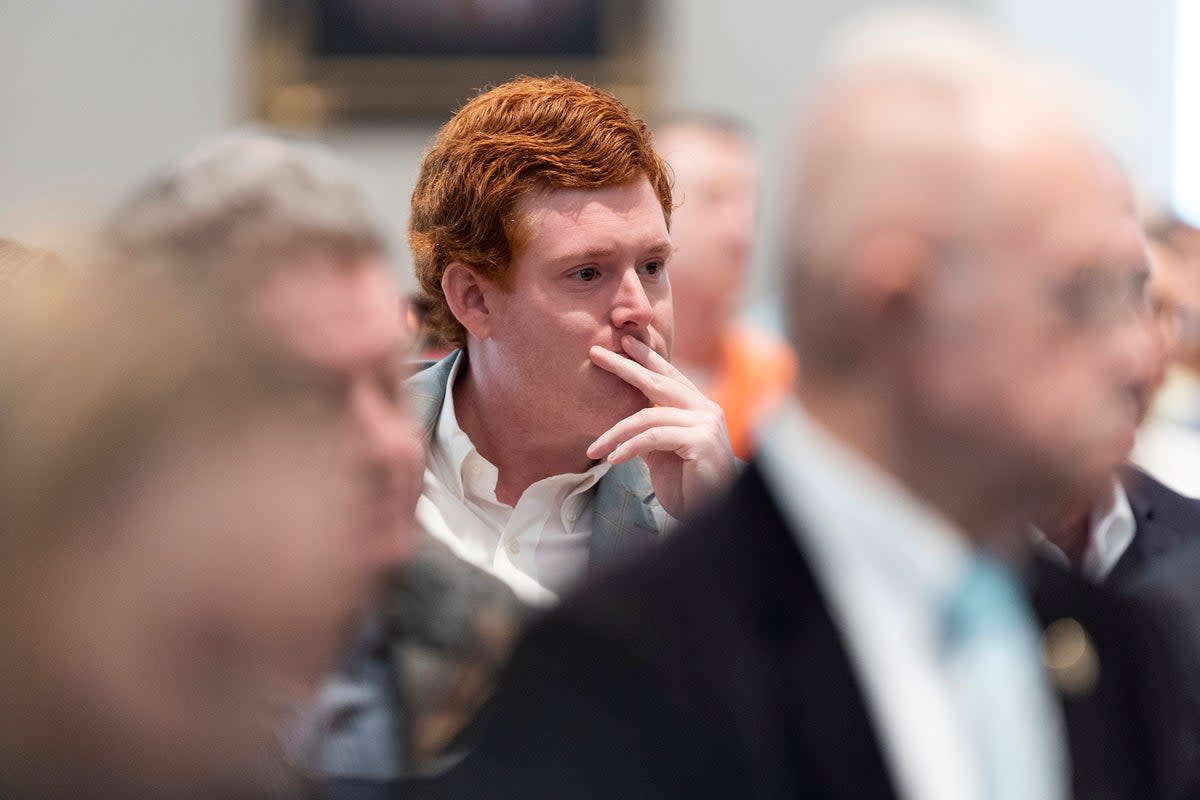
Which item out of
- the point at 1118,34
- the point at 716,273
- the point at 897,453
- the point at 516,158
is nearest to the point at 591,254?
the point at 516,158

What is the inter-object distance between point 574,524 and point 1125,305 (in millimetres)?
1264

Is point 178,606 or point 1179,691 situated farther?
point 1179,691

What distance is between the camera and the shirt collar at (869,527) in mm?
1170

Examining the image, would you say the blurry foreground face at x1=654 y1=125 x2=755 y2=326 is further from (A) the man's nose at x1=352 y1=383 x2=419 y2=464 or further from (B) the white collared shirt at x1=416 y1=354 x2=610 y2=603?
(A) the man's nose at x1=352 y1=383 x2=419 y2=464

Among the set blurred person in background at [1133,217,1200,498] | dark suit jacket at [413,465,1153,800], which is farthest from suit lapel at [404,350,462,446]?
dark suit jacket at [413,465,1153,800]

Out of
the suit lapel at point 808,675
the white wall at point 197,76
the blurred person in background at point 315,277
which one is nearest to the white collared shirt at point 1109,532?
the suit lapel at point 808,675

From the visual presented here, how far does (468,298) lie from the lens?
250 centimetres

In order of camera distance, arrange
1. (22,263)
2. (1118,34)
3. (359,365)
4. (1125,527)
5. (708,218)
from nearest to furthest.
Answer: (359,365) < (22,263) < (1125,527) < (708,218) < (1118,34)

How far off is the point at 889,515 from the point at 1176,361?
10.2 ft

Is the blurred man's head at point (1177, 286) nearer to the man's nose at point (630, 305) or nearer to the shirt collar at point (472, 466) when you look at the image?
the man's nose at point (630, 305)

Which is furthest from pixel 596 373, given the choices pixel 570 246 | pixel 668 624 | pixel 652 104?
pixel 652 104

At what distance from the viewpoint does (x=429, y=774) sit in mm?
1349

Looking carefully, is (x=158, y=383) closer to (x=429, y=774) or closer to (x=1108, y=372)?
(x=429, y=774)

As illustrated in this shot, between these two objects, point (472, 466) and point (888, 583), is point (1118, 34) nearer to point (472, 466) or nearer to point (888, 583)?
point (472, 466)
